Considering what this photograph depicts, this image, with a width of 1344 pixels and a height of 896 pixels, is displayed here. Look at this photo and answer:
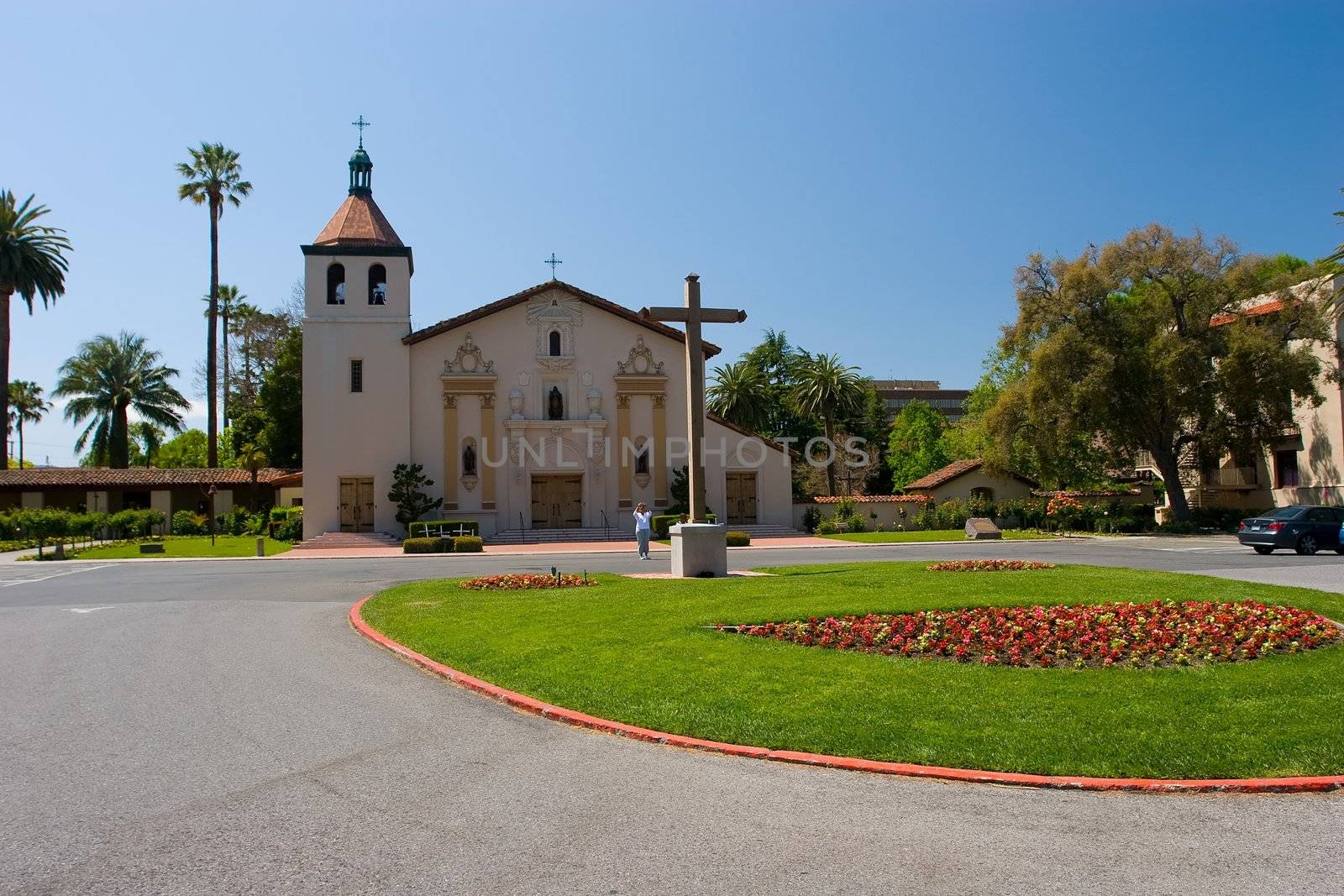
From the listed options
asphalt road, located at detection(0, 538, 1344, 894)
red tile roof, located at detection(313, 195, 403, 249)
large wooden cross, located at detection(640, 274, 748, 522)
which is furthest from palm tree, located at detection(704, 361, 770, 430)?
asphalt road, located at detection(0, 538, 1344, 894)

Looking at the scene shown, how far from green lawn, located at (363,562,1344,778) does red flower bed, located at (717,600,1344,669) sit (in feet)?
1.37

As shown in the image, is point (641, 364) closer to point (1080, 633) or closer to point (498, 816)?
point (1080, 633)

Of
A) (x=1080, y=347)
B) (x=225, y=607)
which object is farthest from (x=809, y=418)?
(x=225, y=607)

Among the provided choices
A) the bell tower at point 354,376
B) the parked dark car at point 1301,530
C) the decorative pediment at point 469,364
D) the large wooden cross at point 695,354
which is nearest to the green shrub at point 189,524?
the bell tower at point 354,376

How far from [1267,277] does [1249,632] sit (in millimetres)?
47193

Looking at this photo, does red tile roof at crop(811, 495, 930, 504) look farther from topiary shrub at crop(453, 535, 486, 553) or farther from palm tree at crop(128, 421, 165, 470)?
palm tree at crop(128, 421, 165, 470)

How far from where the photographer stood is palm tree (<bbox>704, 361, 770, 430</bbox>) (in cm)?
7338

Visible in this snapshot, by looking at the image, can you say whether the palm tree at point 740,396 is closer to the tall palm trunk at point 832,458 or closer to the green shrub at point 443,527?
the tall palm trunk at point 832,458

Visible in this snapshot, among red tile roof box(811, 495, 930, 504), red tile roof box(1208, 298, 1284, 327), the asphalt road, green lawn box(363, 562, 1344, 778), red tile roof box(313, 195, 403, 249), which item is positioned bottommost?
the asphalt road

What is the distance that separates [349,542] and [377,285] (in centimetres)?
1224

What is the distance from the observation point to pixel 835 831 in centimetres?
540

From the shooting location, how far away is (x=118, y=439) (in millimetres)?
67000

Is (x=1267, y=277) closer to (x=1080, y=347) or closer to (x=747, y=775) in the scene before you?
(x=1080, y=347)

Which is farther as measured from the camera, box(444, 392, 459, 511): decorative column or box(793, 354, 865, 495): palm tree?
box(793, 354, 865, 495): palm tree
